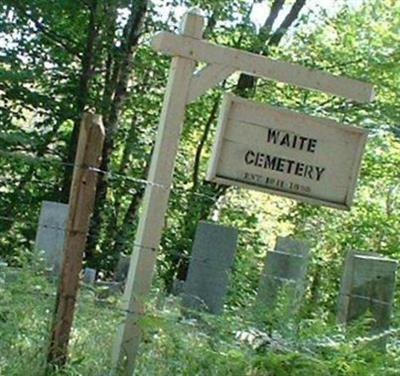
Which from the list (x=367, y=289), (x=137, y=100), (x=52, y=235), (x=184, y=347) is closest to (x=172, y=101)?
(x=184, y=347)

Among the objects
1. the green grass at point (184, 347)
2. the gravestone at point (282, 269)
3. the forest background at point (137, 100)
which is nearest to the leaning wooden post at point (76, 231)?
the green grass at point (184, 347)

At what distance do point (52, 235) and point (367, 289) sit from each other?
3.08 meters

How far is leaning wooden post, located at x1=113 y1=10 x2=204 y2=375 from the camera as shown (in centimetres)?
465

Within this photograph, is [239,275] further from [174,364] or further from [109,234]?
[109,234]

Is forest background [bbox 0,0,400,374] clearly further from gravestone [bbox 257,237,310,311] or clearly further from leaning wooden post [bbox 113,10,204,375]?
leaning wooden post [bbox 113,10,204,375]

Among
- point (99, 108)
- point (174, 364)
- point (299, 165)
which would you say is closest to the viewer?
point (174, 364)

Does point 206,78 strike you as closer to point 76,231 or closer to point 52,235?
point 76,231

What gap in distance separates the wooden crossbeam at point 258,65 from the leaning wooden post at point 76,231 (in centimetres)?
66

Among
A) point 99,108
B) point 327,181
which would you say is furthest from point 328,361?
point 99,108

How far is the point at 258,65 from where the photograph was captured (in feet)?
15.9

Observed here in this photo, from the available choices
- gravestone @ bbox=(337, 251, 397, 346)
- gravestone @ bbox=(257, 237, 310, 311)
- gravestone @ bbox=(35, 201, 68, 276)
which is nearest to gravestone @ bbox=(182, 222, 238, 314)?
gravestone @ bbox=(257, 237, 310, 311)

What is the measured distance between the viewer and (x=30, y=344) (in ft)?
13.9

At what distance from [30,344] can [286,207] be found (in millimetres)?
11634

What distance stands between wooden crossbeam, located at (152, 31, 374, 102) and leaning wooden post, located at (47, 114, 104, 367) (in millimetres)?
661
